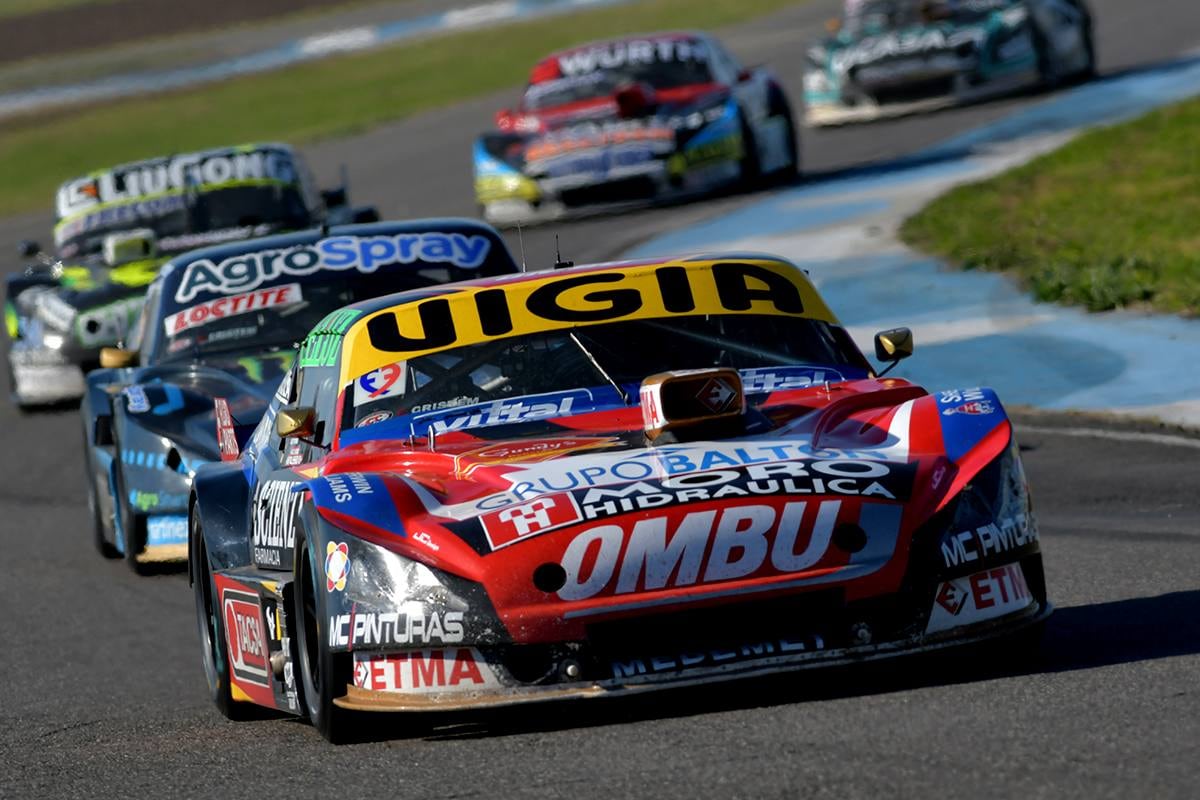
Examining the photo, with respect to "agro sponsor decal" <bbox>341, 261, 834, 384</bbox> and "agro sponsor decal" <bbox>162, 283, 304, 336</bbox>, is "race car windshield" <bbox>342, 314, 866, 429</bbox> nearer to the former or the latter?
"agro sponsor decal" <bbox>341, 261, 834, 384</bbox>

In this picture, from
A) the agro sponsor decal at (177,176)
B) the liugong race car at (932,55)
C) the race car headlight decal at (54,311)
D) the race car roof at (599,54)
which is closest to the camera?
the race car headlight decal at (54,311)

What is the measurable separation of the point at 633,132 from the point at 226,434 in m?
10.6

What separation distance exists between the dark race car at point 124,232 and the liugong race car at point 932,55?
7406 mm

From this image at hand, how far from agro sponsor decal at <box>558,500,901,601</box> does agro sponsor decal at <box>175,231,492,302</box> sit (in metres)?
5.13

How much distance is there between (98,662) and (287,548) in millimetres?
2240

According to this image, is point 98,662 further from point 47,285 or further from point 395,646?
point 47,285

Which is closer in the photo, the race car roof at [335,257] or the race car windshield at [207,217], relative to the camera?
the race car roof at [335,257]

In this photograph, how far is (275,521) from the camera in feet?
19.0

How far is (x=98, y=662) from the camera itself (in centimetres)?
764

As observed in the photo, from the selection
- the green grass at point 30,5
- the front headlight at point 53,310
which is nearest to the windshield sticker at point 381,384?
the front headlight at point 53,310

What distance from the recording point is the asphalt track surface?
173 inches

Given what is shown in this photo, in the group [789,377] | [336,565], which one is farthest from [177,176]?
[336,565]

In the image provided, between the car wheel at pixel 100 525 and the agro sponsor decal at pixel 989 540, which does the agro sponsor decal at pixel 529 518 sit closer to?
the agro sponsor decal at pixel 989 540

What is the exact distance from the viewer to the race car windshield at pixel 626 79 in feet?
62.0
